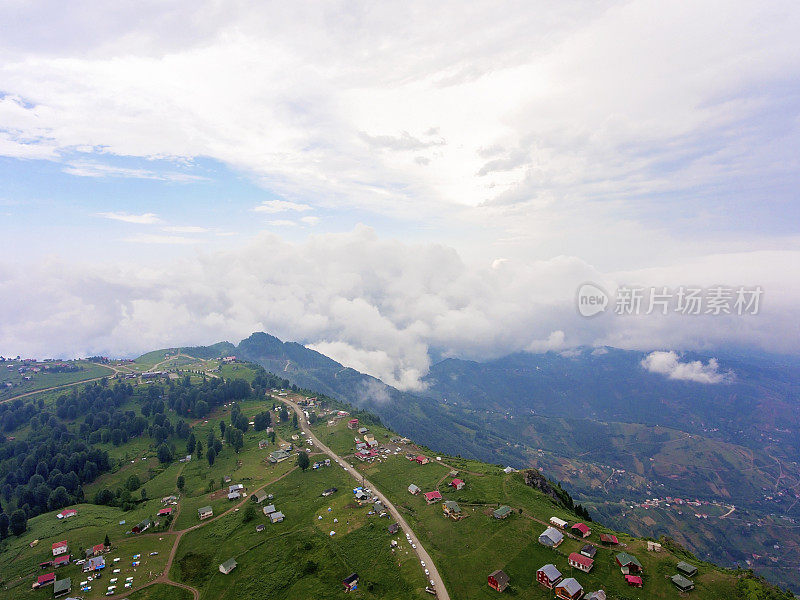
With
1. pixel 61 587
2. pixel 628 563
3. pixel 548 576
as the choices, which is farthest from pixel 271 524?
pixel 628 563

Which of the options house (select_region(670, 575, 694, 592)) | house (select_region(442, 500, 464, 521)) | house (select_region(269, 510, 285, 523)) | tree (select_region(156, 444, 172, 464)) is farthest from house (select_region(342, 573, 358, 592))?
tree (select_region(156, 444, 172, 464))

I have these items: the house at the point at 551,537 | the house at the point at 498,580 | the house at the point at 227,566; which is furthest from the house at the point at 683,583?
the house at the point at 227,566

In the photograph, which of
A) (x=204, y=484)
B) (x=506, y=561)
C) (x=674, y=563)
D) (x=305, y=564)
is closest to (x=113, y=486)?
(x=204, y=484)

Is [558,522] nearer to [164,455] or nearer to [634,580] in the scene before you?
[634,580]

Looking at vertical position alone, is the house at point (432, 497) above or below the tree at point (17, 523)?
above

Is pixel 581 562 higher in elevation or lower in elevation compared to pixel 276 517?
higher

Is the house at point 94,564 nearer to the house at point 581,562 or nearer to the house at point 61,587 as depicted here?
the house at point 61,587
